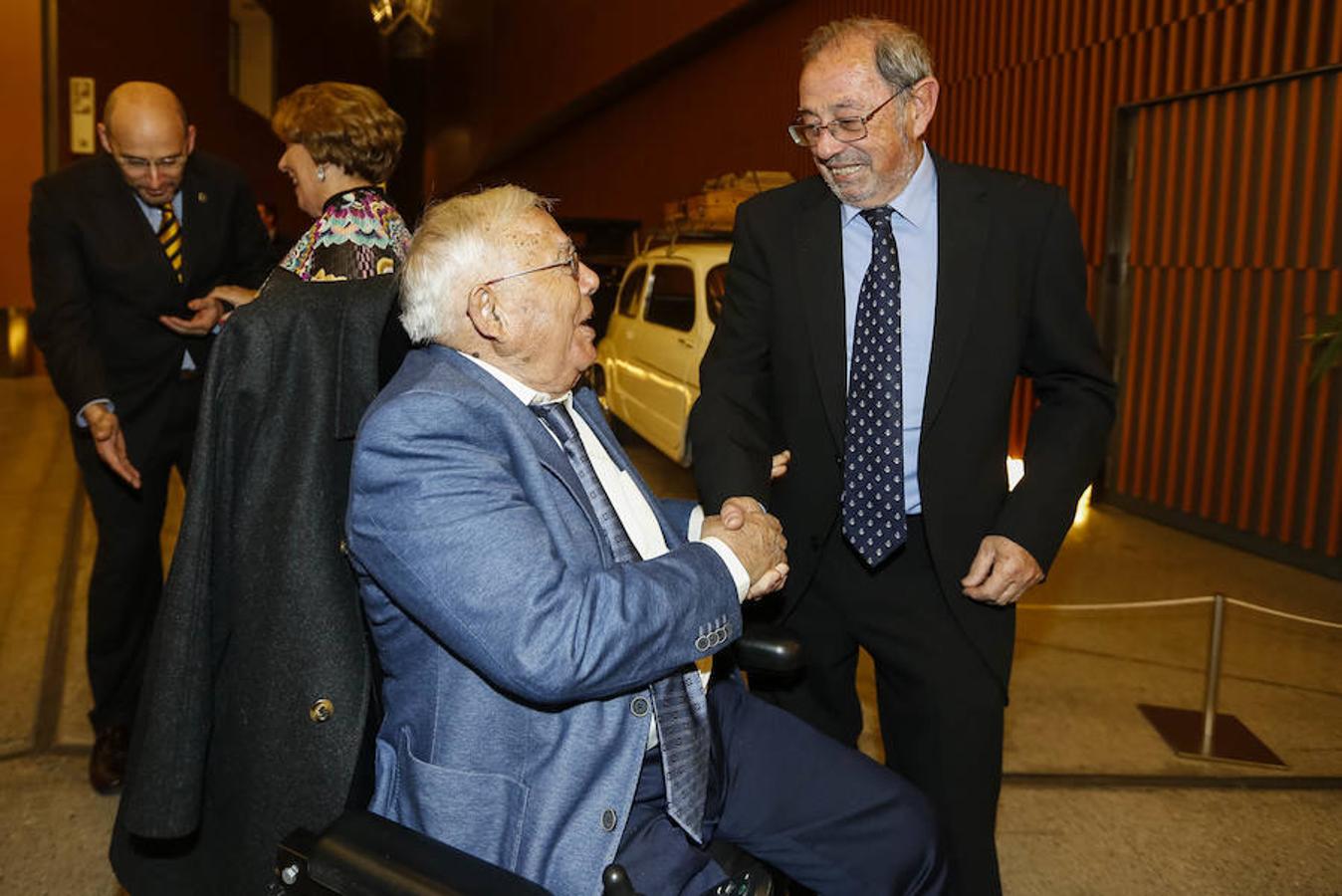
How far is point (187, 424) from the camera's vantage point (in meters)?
3.11

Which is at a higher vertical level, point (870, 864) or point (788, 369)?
point (788, 369)

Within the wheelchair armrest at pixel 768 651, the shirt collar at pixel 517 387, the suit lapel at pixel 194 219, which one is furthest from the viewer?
the suit lapel at pixel 194 219

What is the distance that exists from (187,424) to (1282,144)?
5242 mm

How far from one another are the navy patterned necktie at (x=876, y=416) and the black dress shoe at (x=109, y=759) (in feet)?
6.91

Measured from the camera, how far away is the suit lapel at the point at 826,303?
213cm

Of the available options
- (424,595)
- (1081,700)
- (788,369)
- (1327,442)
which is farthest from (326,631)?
(1327,442)

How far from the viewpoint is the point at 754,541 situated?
1723mm

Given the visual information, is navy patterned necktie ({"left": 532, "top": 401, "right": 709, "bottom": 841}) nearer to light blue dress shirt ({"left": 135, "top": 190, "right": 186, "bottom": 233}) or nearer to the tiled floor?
the tiled floor

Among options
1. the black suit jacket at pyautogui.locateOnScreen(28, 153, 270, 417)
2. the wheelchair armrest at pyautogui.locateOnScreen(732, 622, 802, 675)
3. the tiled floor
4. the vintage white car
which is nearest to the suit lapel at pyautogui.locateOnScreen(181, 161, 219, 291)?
the black suit jacket at pyautogui.locateOnScreen(28, 153, 270, 417)

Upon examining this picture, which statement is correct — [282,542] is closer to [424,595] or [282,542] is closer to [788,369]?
[424,595]

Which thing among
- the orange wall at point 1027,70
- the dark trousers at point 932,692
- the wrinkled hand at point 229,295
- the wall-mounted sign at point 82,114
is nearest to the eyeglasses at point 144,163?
the wrinkled hand at point 229,295

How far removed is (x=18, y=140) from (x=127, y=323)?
1008cm

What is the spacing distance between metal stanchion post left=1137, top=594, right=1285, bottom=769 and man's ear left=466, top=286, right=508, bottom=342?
263cm

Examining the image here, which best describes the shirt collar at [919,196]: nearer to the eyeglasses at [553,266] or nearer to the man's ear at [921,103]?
the man's ear at [921,103]
